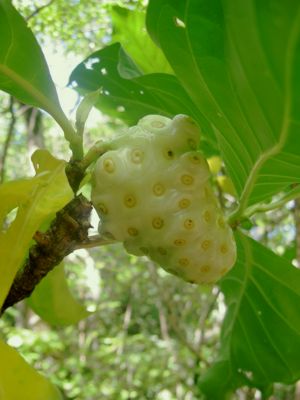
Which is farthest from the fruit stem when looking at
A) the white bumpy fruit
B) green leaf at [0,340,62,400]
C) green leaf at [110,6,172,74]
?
green leaf at [110,6,172,74]

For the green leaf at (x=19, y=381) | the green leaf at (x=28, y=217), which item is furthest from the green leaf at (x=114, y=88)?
the green leaf at (x=19, y=381)

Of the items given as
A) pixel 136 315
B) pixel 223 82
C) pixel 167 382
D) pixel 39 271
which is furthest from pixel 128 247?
pixel 136 315

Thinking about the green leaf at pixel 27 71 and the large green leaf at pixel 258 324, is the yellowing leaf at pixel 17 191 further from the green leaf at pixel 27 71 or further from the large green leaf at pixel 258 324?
the large green leaf at pixel 258 324

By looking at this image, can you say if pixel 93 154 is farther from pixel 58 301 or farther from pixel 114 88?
pixel 114 88

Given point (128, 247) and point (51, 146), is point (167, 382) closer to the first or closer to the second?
point (51, 146)

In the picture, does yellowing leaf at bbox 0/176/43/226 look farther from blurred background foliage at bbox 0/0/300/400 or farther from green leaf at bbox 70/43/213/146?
blurred background foliage at bbox 0/0/300/400
